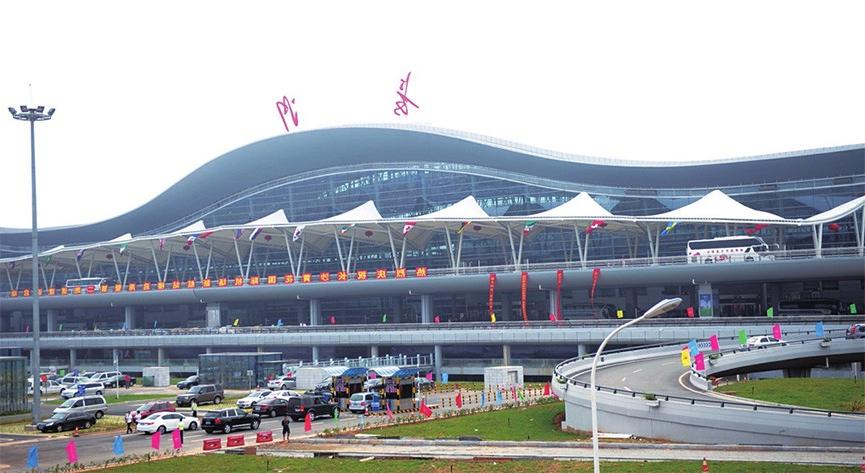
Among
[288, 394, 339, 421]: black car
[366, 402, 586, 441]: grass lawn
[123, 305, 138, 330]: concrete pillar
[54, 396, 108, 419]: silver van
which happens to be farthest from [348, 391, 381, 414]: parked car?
[123, 305, 138, 330]: concrete pillar

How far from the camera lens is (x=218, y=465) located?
34750mm

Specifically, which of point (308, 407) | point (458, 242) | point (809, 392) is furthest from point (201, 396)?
point (458, 242)

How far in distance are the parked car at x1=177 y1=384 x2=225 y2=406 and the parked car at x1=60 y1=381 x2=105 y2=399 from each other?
996 centimetres

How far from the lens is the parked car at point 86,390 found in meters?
69.5

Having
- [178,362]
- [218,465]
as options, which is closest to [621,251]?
[178,362]

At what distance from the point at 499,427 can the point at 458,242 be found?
2523 inches

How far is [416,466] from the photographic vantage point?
103 ft

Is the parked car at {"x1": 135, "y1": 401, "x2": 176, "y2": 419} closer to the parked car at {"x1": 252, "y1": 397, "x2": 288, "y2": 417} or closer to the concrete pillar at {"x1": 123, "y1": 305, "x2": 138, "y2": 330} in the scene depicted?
the parked car at {"x1": 252, "y1": 397, "x2": 288, "y2": 417}

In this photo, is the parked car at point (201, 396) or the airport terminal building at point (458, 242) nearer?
the parked car at point (201, 396)

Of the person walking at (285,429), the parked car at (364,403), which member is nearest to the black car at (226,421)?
the person walking at (285,429)

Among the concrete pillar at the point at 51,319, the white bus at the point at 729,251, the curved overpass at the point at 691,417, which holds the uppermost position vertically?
the white bus at the point at 729,251

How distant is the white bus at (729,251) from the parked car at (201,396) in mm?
44631

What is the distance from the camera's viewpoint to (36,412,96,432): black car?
50.3m

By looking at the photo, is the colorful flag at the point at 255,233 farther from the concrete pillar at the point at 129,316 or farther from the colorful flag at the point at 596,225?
the colorful flag at the point at 596,225
